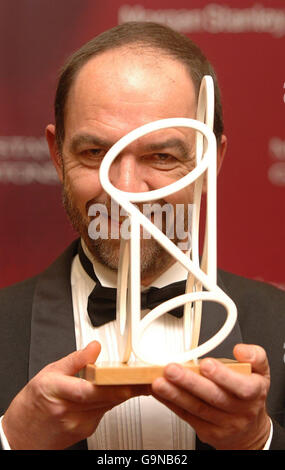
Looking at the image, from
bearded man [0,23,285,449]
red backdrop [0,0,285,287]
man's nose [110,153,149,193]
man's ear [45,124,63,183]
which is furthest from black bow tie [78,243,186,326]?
red backdrop [0,0,285,287]

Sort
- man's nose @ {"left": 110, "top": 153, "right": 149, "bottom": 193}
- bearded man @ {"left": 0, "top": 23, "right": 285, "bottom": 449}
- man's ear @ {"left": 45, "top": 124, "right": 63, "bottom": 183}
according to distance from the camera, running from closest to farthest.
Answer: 1. bearded man @ {"left": 0, "top": 23, "right": 285, "bottom": 449}
2. man's nose @ {"left": 110, "top": 153, "right": 149, "bottom": 193}
3. man's ear @ {"left": 45, "top": 124, "right": 63, "bottom": 183}

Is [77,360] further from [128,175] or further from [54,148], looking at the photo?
[54,148]

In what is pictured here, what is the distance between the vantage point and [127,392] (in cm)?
100

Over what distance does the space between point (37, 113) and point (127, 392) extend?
1.07 metres

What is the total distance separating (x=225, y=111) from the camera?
6.17ft

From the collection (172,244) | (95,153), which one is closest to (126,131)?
(95,153)

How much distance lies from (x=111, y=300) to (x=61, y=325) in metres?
0.11

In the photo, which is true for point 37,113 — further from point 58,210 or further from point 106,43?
point 106,43

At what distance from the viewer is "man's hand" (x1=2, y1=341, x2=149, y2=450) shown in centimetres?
99

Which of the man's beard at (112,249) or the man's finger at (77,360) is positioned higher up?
the man's beard at (112,249)

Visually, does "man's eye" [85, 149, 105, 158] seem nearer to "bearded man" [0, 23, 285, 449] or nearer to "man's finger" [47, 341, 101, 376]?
"bearded man" [0, 23, 285, 449]

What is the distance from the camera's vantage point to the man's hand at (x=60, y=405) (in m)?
0.99

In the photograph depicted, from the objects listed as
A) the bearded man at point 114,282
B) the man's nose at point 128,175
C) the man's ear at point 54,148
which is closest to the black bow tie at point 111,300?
the bearded man at point 114,282

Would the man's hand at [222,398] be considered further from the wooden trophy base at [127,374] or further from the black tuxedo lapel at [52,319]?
the black tuxedo lapel at [52,319]
